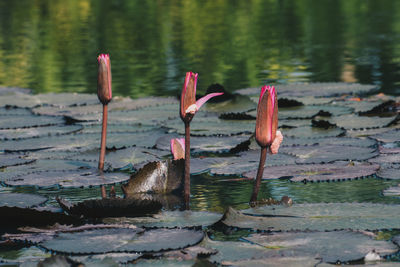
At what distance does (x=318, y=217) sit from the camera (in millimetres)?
2045

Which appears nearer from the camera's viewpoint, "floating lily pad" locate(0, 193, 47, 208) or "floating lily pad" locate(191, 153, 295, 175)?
"floating lily pad" locate(0, 193, 47, 208)

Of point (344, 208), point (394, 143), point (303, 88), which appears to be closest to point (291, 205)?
point (344, 208)

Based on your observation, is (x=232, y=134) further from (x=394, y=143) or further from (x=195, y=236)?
(x=195, y=236)

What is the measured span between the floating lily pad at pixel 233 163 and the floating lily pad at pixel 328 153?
0.20 ft

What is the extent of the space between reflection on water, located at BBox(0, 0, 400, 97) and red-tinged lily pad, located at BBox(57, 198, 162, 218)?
9.09 feet

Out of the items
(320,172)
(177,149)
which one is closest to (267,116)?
(177,149)

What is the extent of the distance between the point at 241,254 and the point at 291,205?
41 centimetres

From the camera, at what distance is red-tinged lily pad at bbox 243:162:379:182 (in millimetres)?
2562

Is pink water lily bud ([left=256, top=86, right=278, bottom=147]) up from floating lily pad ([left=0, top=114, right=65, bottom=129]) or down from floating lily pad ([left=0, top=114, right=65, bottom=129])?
up

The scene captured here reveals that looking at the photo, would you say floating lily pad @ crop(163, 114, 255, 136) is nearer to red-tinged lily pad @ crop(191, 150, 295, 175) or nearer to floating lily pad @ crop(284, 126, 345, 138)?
floating lily pad @ crop(284, 126, 345, 138)

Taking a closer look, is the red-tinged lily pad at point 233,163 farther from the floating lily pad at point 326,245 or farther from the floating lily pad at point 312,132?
the floating lily pad at point 326,245

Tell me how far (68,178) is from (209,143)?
760 mm

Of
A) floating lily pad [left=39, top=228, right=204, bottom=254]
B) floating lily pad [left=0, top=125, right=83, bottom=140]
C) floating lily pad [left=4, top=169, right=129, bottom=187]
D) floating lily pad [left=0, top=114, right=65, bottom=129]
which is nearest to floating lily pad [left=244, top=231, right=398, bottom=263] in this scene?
floating lily pad [left=39, top=228, right=204, bottom=254]

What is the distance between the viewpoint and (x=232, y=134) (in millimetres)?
3383
